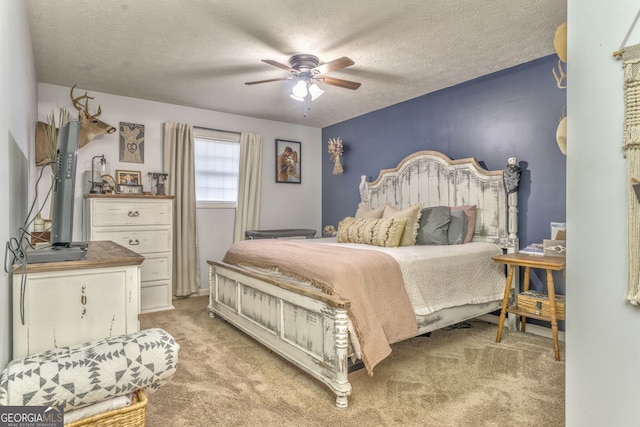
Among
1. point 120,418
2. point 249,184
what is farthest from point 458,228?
point 120,418

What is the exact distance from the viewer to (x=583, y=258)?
108cm

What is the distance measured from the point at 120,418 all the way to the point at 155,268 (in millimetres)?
2891

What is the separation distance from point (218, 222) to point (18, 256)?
354cm

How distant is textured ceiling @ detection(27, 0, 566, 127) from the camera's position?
243 cm

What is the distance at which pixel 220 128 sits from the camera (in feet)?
16.5

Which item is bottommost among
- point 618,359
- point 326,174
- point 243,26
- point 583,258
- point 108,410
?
point 108,410

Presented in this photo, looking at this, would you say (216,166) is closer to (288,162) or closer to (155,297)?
(288,162)

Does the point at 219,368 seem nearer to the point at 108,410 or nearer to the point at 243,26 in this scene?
the point at 108,410

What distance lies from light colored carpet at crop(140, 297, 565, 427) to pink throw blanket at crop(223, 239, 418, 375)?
0.27 metres

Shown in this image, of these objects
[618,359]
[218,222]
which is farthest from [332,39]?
[218,222]

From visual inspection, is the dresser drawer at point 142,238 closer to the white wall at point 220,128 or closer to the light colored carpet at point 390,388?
the white wall at point 220,128

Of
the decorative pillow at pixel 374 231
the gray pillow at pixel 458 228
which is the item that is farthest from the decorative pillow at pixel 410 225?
the gray pillow at pixel 458 228

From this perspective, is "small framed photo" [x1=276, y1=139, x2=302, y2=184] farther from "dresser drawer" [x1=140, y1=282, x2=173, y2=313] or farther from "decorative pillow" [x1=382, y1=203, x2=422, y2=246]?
"decorative pillow" [x1=382, y1=203, x2=422, y2=246]

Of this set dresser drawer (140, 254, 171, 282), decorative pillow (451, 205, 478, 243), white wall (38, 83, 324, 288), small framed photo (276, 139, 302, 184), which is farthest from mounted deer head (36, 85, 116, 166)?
decorative pillow (451, 205, 478, 243)
